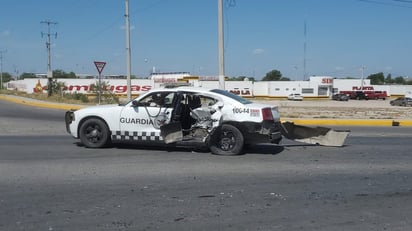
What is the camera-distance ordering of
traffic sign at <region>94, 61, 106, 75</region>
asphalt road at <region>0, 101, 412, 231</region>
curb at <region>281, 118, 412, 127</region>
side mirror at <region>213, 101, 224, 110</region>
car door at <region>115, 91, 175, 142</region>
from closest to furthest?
asphalt road at <region>0, 101, 412, 231</region>, side mirror at <region>213, 101, 224, 110</region>, car door at <region>115, 91, 175, 142</region>, curb at <region>281, 118, 412, 127</region>, traffic sign at <region>94, 61, 106, 75</region>

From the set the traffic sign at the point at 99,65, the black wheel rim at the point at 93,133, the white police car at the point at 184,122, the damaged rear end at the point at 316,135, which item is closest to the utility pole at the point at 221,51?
the traffic sign at the point at 99,65

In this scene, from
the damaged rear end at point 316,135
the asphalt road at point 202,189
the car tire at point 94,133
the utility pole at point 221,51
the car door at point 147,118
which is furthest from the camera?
the utility pole at point 221,51

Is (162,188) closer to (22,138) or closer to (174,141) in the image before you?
(174,141)

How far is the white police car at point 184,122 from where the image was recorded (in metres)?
10.1

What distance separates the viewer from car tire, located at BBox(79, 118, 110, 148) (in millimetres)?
10703

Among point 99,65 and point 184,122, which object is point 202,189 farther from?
point 99,65

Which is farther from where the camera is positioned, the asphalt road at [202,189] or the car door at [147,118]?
the car door at [147,118]

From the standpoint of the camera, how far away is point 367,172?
8.41 meters

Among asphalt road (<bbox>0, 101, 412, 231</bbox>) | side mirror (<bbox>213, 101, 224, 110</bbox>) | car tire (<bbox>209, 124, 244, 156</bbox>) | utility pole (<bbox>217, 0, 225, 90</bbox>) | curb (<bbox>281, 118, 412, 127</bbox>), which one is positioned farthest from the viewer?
utility pole (<bbox>217, 0, 225, 90</bbox>)

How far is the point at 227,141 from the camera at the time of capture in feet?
33.3

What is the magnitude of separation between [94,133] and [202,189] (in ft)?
15.4

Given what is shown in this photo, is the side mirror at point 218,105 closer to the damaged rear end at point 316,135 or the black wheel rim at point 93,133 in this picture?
the damaged rear end at point 316,135

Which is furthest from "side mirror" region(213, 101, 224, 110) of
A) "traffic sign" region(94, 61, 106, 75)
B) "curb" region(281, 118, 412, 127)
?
"traffic sign" region(94, 61, 106, 75)

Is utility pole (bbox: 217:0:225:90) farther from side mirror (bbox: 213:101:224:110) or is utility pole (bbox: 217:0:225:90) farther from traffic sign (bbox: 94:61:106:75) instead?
side mirror (bbox: 213:101:224:110)
